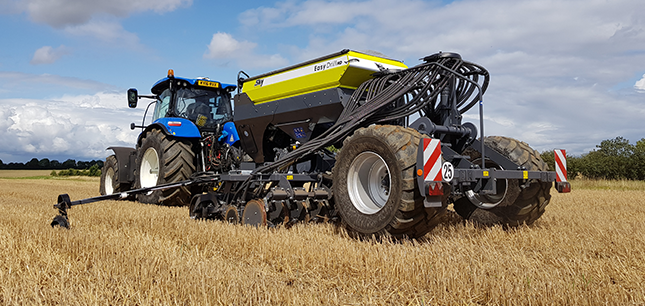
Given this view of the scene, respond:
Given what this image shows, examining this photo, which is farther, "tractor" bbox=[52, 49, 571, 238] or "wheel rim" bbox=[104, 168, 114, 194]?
"wheel rim" bbox=[104, 168, 114, 194]

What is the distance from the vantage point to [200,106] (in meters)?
8.88

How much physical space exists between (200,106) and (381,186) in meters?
5.33

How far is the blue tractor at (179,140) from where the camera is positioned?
7.91 meters

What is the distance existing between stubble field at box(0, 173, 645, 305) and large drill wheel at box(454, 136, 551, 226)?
196 millimetres

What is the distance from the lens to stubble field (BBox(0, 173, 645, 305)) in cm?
261

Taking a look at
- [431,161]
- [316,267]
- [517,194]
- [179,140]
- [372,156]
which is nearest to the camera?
[316,267]

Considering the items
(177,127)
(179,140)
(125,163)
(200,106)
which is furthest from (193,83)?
(125,163)

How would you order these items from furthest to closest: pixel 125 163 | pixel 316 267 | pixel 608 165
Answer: pixel 608 165 < pixel 125 163 < pixel 316 267

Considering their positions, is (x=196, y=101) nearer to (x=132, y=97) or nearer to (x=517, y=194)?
(x=132, y=97)

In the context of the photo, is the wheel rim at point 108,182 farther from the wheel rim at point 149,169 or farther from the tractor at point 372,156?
the tractor at point 372,156

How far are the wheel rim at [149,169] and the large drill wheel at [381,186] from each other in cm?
506

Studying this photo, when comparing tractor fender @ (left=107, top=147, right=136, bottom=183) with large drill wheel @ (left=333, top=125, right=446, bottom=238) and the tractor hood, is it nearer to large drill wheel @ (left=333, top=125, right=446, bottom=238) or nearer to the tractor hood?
the tractor hood

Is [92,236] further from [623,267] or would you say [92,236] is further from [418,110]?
[623,267]

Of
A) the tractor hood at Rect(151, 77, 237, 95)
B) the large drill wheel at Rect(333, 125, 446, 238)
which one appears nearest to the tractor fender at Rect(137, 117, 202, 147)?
the tractor hood at Rect(151, 77, 237, 95)
